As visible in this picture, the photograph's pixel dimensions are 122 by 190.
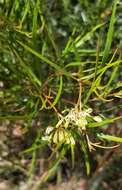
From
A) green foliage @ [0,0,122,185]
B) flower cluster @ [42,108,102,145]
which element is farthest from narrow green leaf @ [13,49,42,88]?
flower cluster @ [42,108,102,145]

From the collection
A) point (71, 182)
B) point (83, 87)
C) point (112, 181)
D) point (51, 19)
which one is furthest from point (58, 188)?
point (83, 87)

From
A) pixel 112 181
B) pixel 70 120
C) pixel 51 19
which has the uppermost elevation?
pixel 51 19

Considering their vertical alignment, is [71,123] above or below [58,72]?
below

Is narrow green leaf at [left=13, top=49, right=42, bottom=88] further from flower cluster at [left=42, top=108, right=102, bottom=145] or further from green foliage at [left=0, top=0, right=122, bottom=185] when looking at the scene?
flower cluster at [left=42, top=108, right=102, bottom=145]

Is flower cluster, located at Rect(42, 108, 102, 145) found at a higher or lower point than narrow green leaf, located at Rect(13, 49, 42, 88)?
lower

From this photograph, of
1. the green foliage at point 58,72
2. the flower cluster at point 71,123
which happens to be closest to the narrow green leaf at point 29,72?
the green foliage at point 58,72

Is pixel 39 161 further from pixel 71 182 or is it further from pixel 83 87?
Result: pixel 83 87

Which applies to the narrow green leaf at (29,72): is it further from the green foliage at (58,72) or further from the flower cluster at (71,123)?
the flower cluster at (71,123)

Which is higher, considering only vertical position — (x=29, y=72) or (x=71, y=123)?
(x=29, y=72)
